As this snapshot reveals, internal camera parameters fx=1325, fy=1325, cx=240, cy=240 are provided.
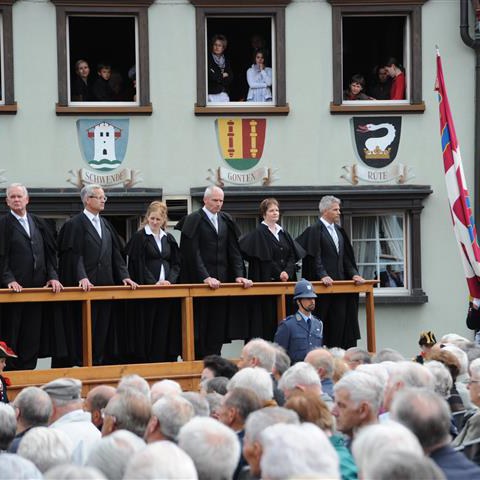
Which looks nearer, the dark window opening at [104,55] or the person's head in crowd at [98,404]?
the person's head in crowd at [98,404]

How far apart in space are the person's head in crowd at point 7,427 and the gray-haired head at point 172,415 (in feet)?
2.84

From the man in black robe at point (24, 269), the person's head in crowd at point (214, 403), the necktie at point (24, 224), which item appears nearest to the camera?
the person's head in crowd at point (214, 403)

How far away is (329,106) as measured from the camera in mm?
20109

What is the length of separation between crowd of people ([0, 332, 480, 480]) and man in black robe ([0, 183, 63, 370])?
3262mm

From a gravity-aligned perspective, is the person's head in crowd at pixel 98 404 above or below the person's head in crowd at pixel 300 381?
below

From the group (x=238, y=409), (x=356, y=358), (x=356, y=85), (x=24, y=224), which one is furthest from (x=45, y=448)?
(x=356, y=85)

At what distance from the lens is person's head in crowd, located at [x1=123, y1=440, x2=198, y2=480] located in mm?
5246

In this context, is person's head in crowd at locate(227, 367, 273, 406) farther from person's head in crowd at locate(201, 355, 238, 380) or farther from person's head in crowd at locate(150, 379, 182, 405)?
person's head in crowd at locate(201, 355, 238, 380)

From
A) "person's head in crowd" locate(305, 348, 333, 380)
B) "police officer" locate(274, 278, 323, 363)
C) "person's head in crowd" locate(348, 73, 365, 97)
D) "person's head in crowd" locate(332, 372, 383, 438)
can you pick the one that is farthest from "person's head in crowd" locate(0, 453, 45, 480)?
"person's head in crowd" locate(348, 73, 365, 97)

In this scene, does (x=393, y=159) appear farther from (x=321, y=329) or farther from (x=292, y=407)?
(x=292, y=407)

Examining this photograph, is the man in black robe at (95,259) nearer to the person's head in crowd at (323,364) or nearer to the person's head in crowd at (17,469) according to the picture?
the person's head in crowd at (323,364)

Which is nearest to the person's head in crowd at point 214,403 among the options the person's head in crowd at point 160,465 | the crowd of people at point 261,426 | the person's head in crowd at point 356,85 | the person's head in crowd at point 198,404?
the crowd of people at point 261,426

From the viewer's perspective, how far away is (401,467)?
502cm

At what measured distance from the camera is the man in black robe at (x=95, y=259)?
43.3ft
